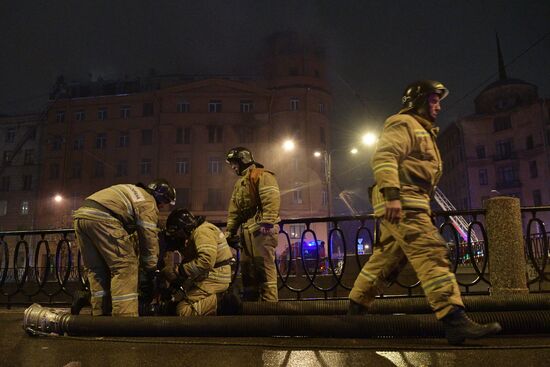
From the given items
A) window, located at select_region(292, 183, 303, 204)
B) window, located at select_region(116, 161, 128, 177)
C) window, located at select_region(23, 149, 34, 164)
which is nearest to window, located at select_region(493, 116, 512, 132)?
window, located at select_region(292, 183, 303, 204)

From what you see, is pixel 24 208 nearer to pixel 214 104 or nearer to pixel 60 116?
pixel 60 116

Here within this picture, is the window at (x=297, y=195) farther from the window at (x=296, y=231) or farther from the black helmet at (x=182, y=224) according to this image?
the black helmet at (x=182, y=224)

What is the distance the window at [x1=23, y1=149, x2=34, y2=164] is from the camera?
49938 mm

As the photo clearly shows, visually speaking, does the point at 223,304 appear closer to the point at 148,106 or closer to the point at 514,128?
the point at 148,106

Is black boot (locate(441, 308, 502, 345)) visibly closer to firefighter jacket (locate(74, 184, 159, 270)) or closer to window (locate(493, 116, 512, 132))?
firefighter jacket (locate(74, 184, 159, 270))

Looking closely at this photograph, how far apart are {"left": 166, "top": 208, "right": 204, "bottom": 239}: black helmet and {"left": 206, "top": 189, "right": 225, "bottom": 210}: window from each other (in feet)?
122

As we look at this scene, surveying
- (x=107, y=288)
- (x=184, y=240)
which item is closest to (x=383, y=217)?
(x=184, y=240)

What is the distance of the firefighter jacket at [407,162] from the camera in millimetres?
3629

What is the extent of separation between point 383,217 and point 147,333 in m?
2.50

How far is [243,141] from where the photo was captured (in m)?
44.0

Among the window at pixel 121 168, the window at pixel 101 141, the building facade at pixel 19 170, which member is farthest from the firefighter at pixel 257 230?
the building facade at pixel 19 170

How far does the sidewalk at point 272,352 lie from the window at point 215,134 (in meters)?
40.8

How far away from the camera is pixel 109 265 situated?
15.3 ft

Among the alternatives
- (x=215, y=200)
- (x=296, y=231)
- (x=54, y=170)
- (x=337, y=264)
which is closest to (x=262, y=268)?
(x=337, y=264)
